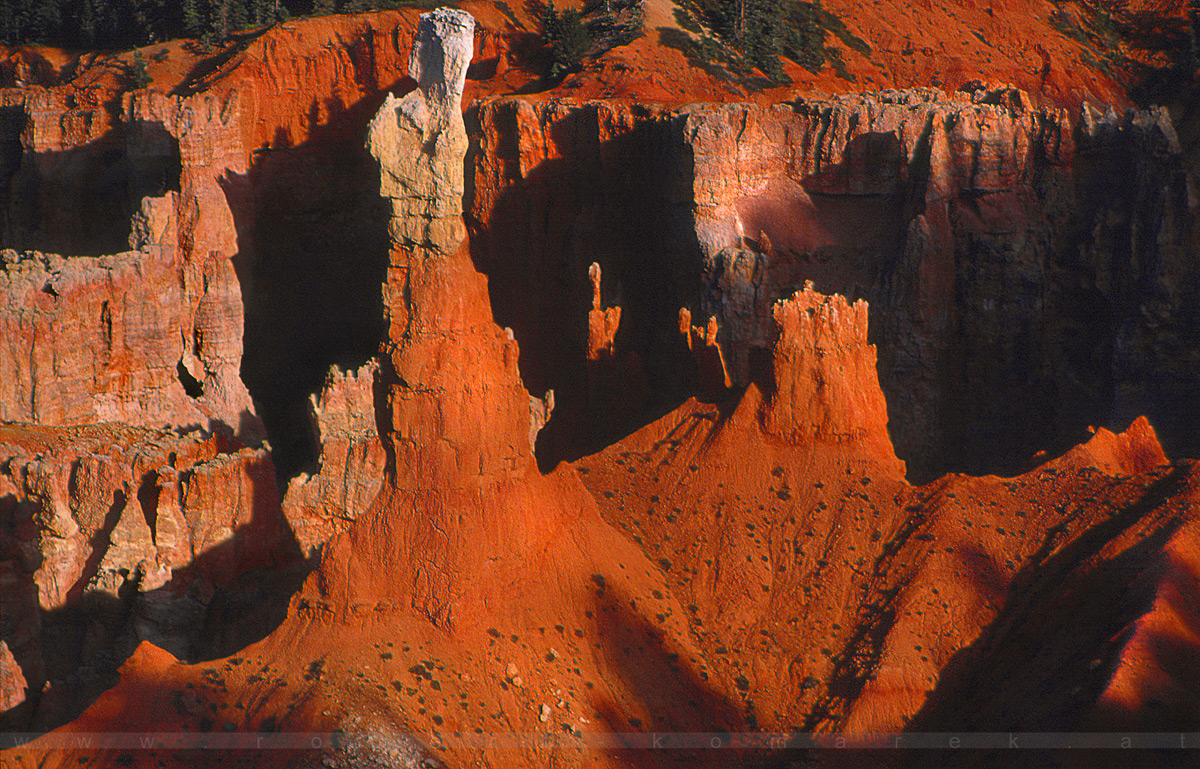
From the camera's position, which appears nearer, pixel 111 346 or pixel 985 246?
pixel 111 346

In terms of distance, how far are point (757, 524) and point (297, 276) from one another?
931 inches

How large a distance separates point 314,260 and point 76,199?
28.9 ft

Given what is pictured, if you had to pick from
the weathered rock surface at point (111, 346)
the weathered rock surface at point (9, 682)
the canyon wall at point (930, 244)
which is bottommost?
the weathered rock surface at point (9, 682)

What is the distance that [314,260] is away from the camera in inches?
1890

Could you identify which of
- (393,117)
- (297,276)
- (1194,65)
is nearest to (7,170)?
(297,276)

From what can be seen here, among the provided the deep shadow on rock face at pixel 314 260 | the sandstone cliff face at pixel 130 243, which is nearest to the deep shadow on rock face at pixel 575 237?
the deep shadow on rock face at pixel 314 260

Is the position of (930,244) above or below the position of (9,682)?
above

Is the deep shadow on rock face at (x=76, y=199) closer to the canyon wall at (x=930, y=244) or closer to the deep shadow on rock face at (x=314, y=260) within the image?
the deep shadow on rock face at (x=314, y=260)

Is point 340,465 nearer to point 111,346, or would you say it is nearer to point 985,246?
point 111,346

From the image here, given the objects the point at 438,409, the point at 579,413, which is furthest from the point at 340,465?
the point at 579,413

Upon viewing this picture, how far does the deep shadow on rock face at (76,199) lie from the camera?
4566 centimetres

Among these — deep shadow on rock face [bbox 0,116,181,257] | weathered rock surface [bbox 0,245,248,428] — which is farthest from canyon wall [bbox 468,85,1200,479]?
deep shadow on rock face [bbox 0,116,181,257]

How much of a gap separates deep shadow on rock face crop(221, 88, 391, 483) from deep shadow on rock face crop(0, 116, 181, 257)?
4.69 meters

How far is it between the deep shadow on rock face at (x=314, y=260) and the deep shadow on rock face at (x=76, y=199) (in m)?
4.69
